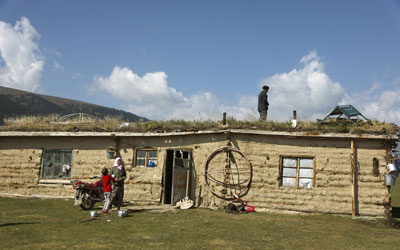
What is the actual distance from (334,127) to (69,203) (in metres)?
9.58

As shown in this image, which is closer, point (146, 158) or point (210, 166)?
point (210, 166)

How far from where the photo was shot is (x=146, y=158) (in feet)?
43.0

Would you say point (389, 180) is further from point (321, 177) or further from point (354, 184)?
point (321, 177)

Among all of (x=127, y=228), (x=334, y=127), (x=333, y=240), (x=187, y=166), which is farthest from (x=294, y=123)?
(x=127, y=228)

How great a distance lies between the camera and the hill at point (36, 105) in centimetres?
5818

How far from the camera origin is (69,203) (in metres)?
12.5

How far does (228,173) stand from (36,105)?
63.0m

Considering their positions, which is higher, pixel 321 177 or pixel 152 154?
pixel 152 154

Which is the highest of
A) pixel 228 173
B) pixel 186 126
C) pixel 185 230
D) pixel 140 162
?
pixel 186 126

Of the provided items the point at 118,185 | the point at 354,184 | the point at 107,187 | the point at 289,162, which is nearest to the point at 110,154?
the point at 118,185

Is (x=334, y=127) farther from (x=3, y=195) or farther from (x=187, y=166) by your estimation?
(x=3, y=195)

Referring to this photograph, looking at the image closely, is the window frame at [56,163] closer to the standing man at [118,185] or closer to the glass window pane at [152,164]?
the glass window pane at [152,164]

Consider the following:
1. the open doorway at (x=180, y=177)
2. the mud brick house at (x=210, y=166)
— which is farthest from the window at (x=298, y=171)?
the open doorway at (x=180, y=177)

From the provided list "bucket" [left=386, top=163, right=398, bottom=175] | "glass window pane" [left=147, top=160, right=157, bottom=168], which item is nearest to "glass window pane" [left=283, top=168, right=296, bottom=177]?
"bucket" [left=386, top=163, right=398, bottom=175]
